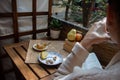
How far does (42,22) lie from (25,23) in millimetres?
198

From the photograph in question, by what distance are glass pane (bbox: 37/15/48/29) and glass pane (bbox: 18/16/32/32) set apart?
95mm

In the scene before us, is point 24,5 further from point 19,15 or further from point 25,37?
point 25,37

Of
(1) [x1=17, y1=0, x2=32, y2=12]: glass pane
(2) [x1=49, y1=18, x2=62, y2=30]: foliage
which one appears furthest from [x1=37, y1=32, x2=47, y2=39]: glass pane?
(1) [x1=17, y1=0, x2=32, y2=12]: glass pane

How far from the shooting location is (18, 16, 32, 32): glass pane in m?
1.56

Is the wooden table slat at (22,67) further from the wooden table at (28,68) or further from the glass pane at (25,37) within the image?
the glass pane at (25,37)

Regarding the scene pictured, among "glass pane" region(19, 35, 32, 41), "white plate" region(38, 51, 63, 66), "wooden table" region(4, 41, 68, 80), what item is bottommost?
"wooden table" region(4, 41, 68, 80)

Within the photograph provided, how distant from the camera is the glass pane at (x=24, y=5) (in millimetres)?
1497

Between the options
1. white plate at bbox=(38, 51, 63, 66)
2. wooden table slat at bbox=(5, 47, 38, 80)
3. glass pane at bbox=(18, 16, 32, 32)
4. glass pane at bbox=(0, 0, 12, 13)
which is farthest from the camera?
glass pane at bbox=(18, 16, 32, 32)

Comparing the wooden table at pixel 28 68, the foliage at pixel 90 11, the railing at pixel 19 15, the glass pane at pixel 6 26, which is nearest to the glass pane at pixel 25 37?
the railing at pixel 19 15

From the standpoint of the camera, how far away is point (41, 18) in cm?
169

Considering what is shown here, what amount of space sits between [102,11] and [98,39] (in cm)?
86

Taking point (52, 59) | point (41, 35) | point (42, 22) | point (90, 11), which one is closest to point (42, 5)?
point (42, 22)

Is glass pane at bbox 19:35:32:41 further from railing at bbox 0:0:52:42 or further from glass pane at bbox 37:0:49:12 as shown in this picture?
glass pane at bbox 37:0:49:12

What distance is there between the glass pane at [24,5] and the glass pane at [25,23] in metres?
0.08
